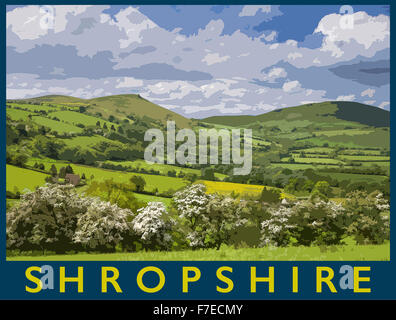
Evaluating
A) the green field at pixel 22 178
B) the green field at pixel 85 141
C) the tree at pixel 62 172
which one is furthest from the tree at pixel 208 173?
the green field at pixel 22 178

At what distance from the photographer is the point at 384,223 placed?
19.9 metres

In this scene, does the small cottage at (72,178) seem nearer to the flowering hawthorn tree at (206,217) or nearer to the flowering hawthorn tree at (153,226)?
the flowering hawthorn tree at (153,226)

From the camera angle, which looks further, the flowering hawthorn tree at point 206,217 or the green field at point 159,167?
the green field at point 159,167

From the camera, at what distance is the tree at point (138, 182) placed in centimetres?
2138

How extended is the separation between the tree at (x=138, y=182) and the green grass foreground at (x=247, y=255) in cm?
497

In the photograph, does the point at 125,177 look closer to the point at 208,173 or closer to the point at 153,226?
the point at 208,173

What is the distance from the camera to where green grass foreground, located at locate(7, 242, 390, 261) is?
16109mm

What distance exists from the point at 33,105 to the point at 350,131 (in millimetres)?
22221

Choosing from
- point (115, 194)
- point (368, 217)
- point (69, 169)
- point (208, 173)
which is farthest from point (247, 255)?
point (69, 169)

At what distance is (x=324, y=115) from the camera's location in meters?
27.5

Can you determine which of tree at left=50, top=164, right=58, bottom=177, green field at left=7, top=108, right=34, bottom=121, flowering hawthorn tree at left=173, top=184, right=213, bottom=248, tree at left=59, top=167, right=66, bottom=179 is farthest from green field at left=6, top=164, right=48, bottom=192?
flowering hawthorn tree at left=173, top=184, right=213, bottom=248
